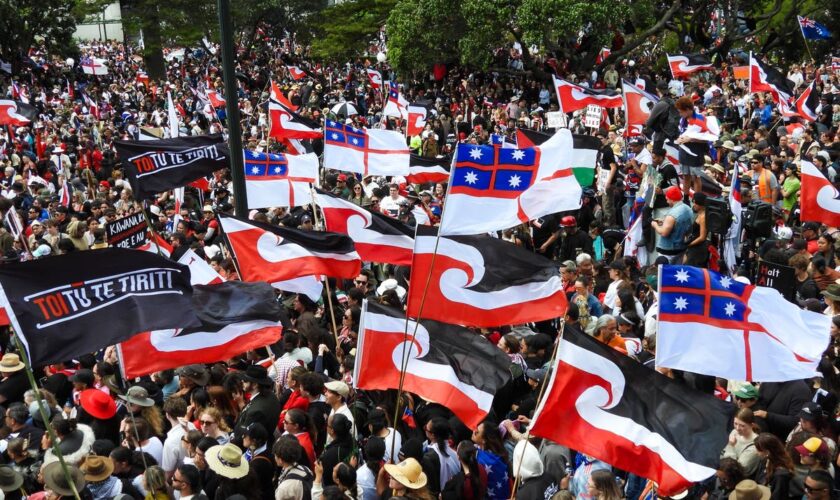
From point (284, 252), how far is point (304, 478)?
10.3 feet

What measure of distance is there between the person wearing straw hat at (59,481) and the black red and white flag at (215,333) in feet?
2.96

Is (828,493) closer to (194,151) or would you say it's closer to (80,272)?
(80,272)

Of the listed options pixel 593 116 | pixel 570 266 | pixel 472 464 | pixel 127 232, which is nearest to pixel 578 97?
pixel 593 116

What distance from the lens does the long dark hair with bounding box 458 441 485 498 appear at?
23.7 ft

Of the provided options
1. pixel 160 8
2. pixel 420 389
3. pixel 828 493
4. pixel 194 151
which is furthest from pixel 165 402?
pixel 160 8

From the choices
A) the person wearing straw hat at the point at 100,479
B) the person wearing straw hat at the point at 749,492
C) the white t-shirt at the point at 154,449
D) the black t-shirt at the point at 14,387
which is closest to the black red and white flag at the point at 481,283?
the person wearing straw hat at the point at 749,492

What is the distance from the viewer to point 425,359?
7.84m

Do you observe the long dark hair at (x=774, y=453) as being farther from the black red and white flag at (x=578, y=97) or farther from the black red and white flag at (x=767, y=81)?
the black red and white flag at (x=767, y=81)

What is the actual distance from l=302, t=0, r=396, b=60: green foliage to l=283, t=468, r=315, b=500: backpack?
32378 mm

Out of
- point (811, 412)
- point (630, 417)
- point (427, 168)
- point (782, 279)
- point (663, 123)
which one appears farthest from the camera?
point (427, 168)

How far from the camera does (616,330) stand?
9516 mm

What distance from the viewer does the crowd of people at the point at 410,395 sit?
280 inches

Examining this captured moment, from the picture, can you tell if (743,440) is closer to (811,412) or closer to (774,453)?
(774,453)

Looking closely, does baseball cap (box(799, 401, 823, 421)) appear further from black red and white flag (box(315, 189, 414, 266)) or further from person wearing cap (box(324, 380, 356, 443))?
black red and white flag (box(315, 189, 414, 266))
